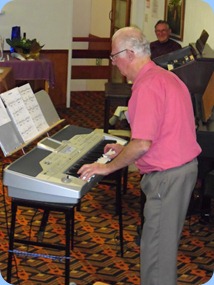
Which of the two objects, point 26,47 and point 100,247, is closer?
point 100,247

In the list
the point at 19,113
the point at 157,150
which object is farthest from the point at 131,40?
the point at 19,113

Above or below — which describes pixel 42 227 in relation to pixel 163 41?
below

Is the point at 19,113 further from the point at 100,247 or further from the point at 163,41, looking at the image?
the point at 163,41

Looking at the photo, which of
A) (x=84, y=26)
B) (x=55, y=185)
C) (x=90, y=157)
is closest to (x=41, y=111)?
(x=90, y=157)

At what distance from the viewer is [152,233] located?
3.17 meters

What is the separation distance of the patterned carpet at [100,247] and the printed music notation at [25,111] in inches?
25.9

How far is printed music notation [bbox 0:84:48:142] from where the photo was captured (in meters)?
3.45

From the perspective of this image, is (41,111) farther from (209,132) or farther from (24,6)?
(24,6)

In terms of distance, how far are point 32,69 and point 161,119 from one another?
182 inches

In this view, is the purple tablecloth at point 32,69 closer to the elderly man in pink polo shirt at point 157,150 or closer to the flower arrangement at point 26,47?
the flower arrangement at point 26,47

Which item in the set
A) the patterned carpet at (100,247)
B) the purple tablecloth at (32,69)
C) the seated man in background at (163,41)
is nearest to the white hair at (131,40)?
the patterned carpet at (100,247)

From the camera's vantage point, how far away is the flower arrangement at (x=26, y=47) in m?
7.53

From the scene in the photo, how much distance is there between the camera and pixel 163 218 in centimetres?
315

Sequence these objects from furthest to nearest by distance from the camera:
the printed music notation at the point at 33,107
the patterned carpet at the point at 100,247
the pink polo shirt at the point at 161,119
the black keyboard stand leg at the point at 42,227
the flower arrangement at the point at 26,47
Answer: the flower arrangement at the point at 26,47, the black keyboard stand leg at the point at 42,227, the patterned carpet at the point at 100,247, the printed music notation at the point at 33,107, the pink polo shirt at the point at 161,119
